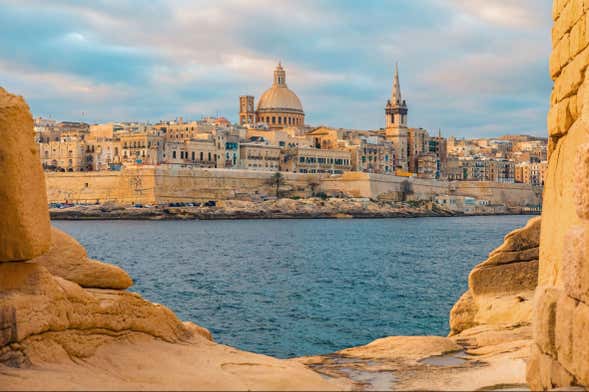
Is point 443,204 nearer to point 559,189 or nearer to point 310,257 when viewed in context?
point 310,257

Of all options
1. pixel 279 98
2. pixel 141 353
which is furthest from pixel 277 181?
pixel 141 353

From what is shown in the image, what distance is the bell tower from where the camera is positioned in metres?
82.4

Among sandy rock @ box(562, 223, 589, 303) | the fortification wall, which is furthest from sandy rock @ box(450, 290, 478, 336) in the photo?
the fortification wall

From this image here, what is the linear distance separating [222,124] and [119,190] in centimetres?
1919

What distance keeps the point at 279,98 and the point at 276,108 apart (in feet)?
5.36

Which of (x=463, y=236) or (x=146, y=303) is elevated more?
(x=146, y=303)

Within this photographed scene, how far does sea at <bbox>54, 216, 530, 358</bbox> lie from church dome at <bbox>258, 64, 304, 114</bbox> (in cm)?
4473

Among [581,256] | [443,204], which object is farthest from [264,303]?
[443,204]

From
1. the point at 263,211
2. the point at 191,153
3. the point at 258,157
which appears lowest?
the point at 263,211

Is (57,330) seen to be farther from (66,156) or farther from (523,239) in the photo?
(66,156)

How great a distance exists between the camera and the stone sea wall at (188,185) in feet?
190

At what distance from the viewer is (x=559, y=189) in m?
4.58

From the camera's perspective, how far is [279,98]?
289 ft

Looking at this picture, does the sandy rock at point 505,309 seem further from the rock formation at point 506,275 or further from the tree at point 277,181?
the tree at point 277,181
